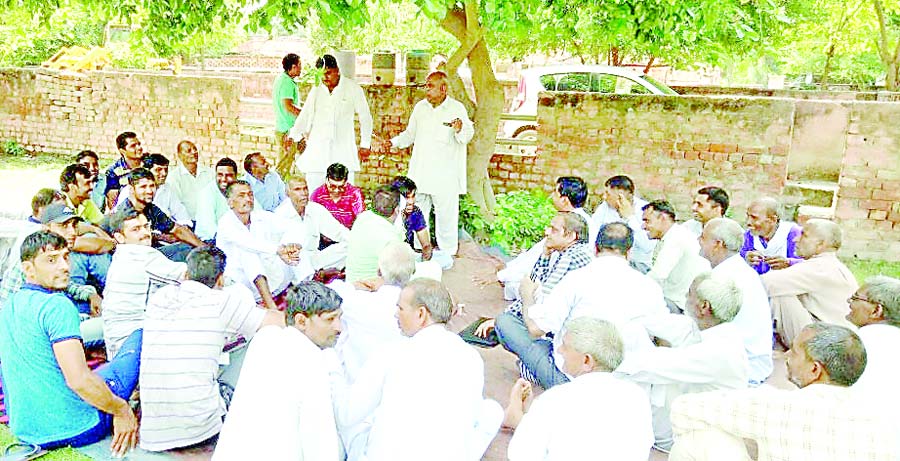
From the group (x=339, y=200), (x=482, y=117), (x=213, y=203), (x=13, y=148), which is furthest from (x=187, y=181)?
(x=13, y=148)

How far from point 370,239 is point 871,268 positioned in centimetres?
586

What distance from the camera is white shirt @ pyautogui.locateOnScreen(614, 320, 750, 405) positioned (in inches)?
166

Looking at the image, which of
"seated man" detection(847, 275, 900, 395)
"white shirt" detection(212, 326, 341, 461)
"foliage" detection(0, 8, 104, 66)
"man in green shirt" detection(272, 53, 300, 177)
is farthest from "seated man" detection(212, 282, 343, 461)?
"foliage" detection(0, 8, 104, 66)

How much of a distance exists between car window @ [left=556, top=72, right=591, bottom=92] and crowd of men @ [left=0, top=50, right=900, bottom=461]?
6.68 metres

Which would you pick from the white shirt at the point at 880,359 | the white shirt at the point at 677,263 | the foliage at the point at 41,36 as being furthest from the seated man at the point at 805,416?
the foliage at the point at 41,36

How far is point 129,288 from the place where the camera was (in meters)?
4.86

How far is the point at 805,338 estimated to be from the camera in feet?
11.4

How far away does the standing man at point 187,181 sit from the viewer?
24.9 feet

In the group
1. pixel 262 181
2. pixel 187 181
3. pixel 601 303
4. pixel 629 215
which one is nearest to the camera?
pixel 601 303

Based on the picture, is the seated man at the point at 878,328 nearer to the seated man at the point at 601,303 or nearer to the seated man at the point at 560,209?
the seated man at the point at 601,303

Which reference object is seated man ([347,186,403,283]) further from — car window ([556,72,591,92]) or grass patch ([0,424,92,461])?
car window ([556,72,591,92])

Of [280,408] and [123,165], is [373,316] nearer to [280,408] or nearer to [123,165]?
[280,408]

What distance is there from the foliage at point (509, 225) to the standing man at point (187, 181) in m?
2.88

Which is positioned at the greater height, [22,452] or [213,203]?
[213,203]
